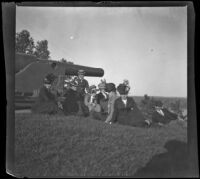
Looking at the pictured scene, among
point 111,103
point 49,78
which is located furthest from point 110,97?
point 49,78

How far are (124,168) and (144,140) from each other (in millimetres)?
416

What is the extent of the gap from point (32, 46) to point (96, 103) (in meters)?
1.07

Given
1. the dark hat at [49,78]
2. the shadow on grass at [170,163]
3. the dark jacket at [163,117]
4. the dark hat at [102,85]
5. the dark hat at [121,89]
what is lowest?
the shadow on grass at [170,163]

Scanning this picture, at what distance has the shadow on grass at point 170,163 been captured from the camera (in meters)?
3.70

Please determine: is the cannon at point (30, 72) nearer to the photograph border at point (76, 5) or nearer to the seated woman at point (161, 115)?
the photograph border at point (76, 5)

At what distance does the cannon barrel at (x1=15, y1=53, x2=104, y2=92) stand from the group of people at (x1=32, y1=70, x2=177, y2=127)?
0.31 ft

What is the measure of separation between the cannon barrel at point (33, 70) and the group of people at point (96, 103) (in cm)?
9

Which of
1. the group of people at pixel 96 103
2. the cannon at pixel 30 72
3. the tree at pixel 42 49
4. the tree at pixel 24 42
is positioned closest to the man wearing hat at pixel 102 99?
the group of people at pixel 96 103

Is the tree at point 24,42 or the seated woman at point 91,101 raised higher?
the tree at point 24,42

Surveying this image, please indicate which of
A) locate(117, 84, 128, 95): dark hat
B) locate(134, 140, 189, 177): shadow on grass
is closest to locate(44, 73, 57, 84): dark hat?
locate(117, 84, 128, 95): dark hat

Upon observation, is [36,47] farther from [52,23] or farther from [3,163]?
[3,163]

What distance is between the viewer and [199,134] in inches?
148

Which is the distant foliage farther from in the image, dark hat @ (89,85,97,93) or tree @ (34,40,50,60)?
dark hat @ (89,85,97,93)

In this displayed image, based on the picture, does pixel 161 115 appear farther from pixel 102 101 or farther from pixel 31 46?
pixel 31 46
